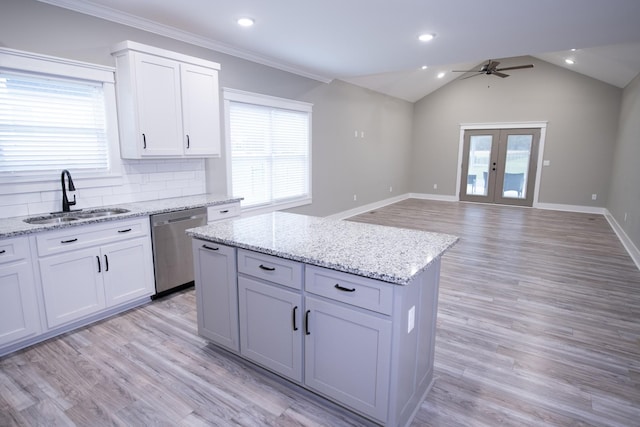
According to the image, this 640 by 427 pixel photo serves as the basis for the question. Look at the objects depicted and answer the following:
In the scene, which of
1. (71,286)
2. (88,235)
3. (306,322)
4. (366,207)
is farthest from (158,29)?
(366,207)

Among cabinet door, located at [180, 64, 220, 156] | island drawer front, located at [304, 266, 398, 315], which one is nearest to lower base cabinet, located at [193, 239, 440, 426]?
island drawer front, located at [304, 266, 398, 315]

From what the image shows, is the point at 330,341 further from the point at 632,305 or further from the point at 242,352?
the point at 632,305

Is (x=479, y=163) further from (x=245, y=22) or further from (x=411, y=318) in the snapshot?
(x=411, y=318)

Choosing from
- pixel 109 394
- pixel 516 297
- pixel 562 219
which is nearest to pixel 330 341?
pixel 109 394

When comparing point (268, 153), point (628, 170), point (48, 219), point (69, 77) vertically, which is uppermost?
point (69, 77)

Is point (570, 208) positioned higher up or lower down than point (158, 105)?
lower down

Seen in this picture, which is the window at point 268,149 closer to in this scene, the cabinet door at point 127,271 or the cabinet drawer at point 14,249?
the cabinet door at point 127,271

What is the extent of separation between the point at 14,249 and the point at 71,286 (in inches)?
19.3

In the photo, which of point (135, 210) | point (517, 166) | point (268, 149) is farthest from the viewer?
point (517, 166)

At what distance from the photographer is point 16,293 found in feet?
7.97

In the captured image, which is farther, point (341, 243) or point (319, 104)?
point (319, 104)

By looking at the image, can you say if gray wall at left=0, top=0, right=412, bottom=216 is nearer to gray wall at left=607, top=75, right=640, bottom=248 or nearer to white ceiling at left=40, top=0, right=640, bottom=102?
white ceiling at left=40, top=0, right=640, bottom=102

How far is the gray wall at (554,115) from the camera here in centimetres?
783

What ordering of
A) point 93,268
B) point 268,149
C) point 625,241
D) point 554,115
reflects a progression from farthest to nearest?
point 554,115 < point 625,241 < point 268,149 < point 93,268
